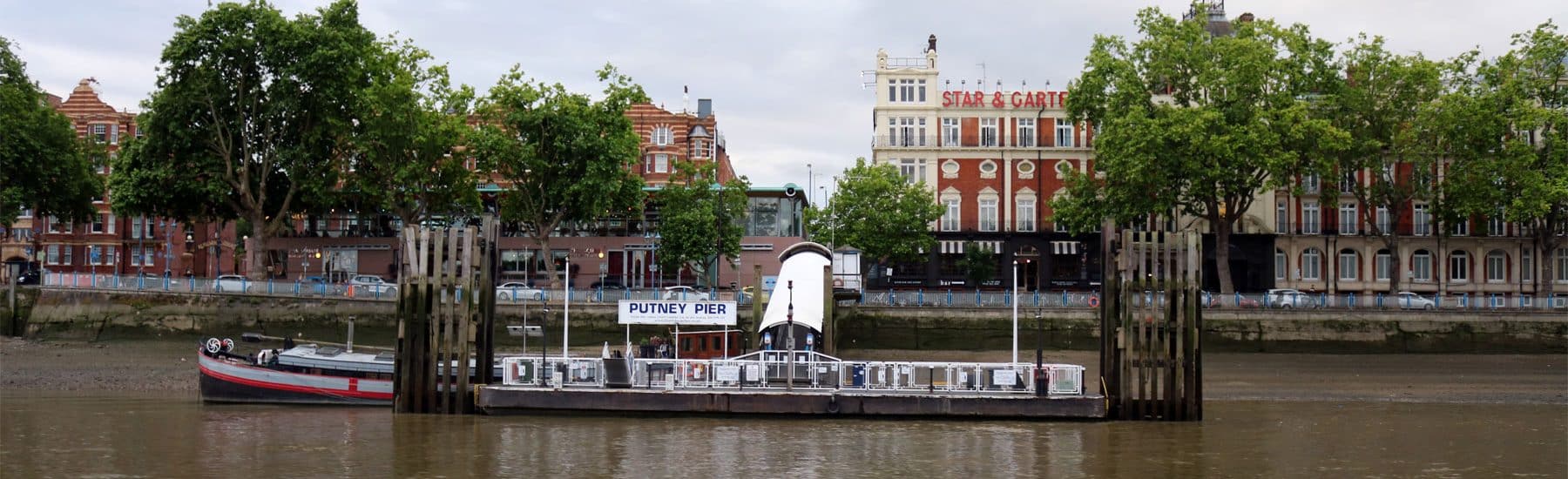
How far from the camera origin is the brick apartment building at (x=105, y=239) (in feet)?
288

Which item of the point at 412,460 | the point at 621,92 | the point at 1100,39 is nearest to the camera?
the point at 412,460

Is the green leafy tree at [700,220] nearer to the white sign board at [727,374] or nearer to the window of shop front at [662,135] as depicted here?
the window of shop front at [662,135]

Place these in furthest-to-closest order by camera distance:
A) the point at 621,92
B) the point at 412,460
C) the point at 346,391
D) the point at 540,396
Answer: the point at 621,92 < the point at 346,391 < the point at 540,396 < the point at 412,460

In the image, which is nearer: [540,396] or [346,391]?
[540,396]

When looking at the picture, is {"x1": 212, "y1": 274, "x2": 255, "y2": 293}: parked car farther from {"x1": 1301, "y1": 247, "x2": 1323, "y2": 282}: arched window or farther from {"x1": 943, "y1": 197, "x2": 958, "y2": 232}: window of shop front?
{"x1": 1301, "y1": 247, "x2": 1323, "y2": 282}: arched window

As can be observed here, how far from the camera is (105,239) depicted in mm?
89375

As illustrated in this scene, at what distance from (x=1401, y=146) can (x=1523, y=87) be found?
19.7ft

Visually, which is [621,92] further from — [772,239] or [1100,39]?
[1100,39]

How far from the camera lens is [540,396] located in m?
33.5

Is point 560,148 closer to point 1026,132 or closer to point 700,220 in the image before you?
point 700,220

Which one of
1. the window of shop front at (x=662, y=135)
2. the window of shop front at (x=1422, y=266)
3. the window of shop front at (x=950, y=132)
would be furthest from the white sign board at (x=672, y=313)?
the window of shop front at (x=662, y=135)

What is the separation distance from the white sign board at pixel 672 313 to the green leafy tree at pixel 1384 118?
4064 cm

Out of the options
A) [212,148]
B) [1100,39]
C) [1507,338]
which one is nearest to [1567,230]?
[1507,338]

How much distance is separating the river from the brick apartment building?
53.8 meters
